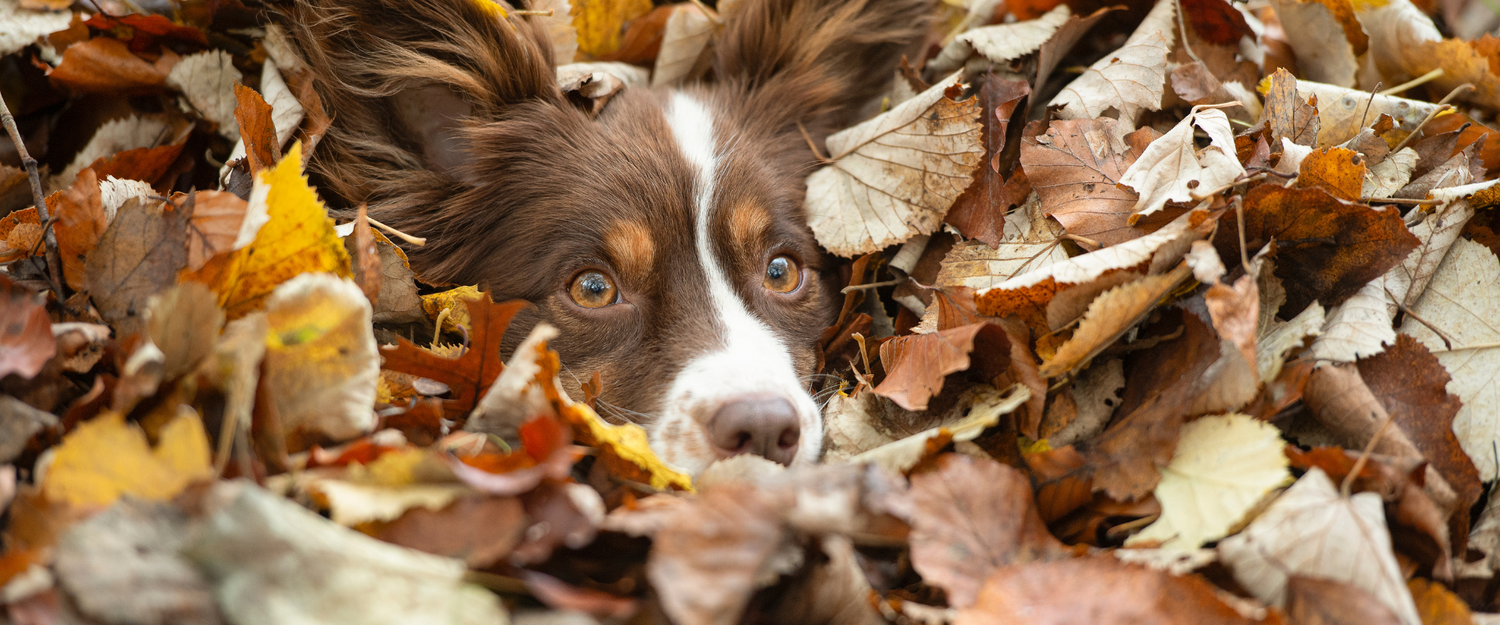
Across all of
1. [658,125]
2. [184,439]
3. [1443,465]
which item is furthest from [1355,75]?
[184,439]

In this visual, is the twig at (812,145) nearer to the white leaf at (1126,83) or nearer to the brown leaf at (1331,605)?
the white leaf at (1126,83)

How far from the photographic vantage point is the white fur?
2221mm

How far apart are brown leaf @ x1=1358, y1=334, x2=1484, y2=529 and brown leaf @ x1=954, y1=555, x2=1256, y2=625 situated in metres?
0.62

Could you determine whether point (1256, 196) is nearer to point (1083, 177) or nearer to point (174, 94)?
point (1083, 177)

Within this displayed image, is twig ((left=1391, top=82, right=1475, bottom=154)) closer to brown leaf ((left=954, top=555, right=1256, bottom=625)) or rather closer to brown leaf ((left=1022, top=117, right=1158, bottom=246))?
brown leaf ((left=1022, top=117, right=1158, bottom=246))

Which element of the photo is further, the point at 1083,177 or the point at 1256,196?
the point at 1083,177

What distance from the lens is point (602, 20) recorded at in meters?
3.08

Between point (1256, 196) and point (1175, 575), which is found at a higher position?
point (1256, 196)

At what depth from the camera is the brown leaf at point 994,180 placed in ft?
7.76

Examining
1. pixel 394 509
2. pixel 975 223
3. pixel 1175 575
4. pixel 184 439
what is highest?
pixel 184 439

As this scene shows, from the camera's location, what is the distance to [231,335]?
4.99 ft

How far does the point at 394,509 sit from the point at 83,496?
1.36 feet

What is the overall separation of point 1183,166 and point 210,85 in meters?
2.46

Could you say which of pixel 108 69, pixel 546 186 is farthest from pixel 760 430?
pixel 108 69
